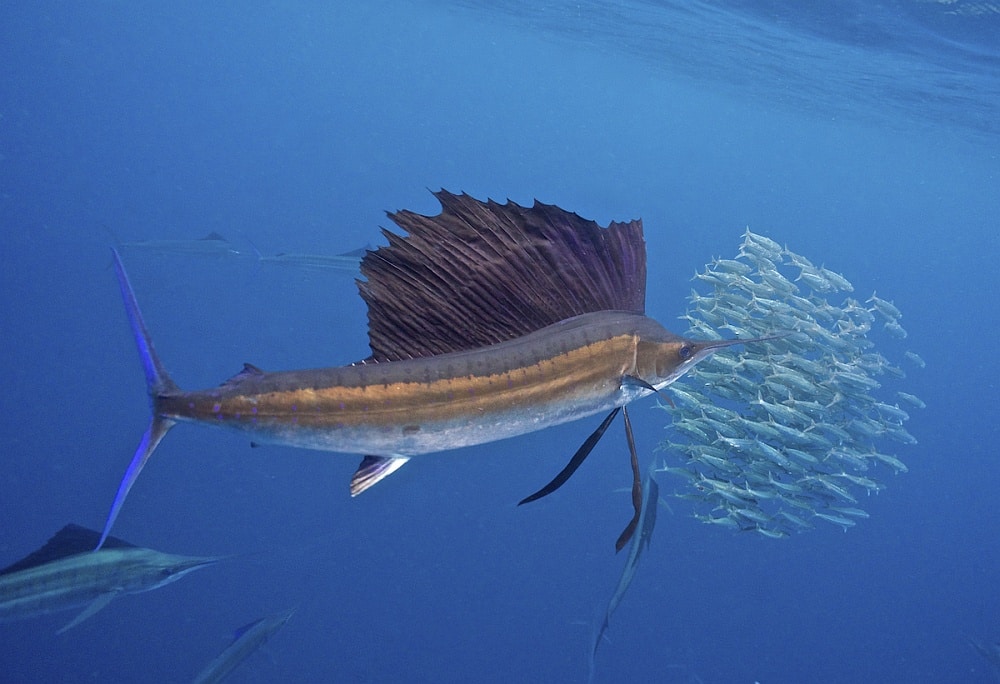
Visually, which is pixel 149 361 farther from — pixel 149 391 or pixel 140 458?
pixel 140 458

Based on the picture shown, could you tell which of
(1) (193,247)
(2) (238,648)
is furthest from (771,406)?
(1) (193,247)

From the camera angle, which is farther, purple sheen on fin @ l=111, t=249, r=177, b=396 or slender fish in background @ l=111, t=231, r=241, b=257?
slender fish in background @ l=111, t=231, r=241, b=257

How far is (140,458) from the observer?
1.33 metres

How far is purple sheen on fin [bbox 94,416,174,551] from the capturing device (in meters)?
1.30

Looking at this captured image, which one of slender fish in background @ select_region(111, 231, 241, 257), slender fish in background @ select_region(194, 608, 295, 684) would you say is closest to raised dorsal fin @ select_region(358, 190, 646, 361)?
slender fish in background @ select_region(194, 608, 295, 684)

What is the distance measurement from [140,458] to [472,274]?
78cm

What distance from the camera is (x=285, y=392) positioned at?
1.33 m

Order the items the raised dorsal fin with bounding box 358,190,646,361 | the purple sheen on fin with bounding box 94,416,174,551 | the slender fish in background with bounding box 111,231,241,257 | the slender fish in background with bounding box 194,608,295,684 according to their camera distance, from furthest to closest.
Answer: the slender fish in background with bounding box 111,231,241,257, the slender fish in background with bounding box 194,608,295,684, the raised dorsal fin with bounding box 358,190,646,361, the purple sheen on fin with bounding box 94,416,174,551

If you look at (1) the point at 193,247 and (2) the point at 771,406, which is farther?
(1) the point at 193,247

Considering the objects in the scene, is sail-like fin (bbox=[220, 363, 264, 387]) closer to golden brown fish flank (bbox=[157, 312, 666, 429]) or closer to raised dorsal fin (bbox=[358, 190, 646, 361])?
golden brown fish flank (bbox=[157, 312, 666, 429])

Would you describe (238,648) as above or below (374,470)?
below

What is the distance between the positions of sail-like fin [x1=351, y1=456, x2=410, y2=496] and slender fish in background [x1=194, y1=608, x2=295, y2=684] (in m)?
3.76

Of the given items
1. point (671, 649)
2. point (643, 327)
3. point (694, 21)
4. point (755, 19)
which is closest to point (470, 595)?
point (671, 649)

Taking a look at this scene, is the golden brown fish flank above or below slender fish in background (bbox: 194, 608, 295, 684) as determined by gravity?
above
